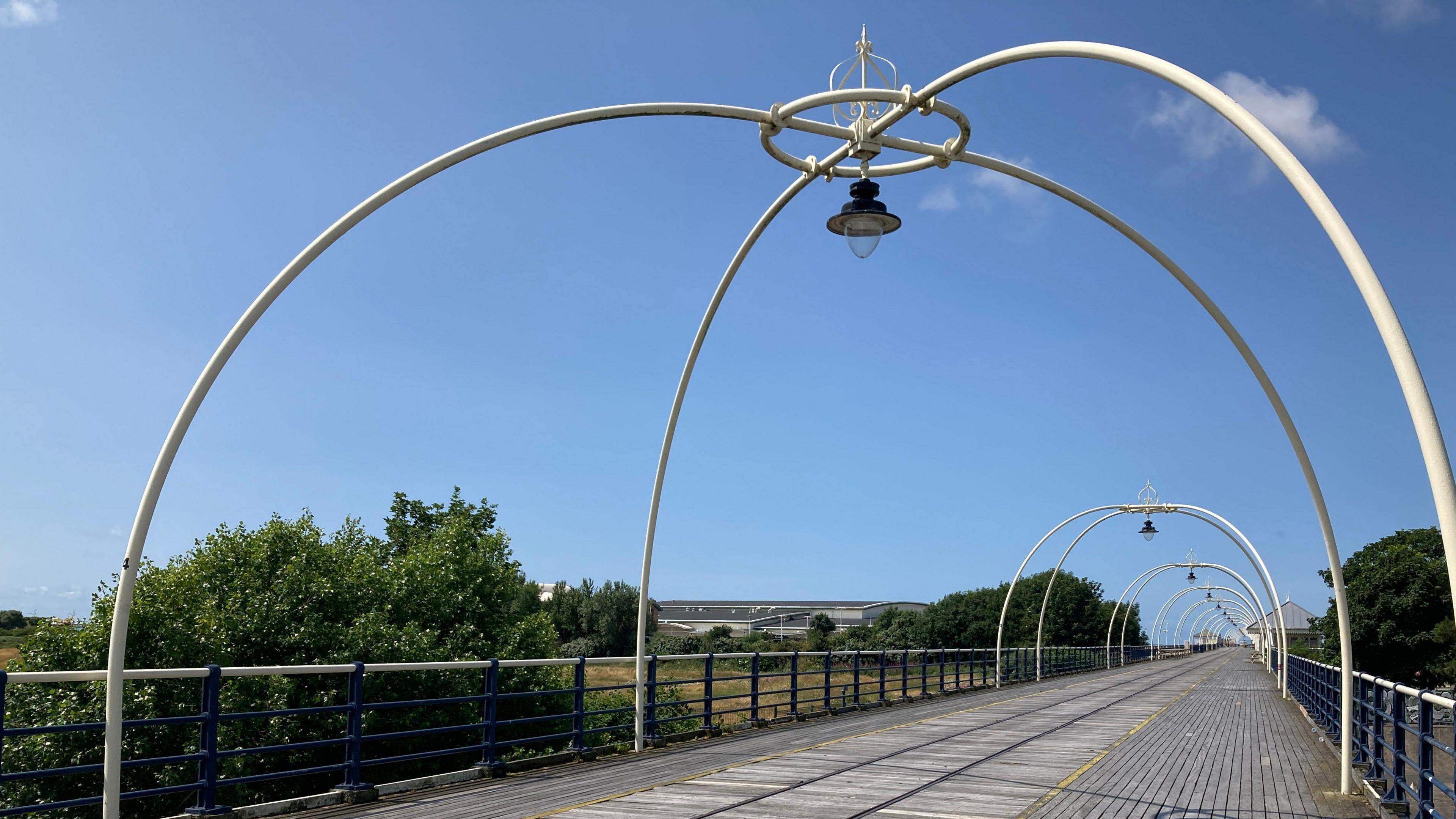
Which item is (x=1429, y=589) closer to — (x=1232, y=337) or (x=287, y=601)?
(x=1232, y=337)

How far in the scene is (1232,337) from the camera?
1223 centimetres

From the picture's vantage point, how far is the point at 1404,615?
149ft

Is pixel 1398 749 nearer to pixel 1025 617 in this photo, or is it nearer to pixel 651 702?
pixel 651 702

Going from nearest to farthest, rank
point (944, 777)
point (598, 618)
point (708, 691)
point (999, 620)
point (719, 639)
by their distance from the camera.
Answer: point (944, 777) < point (708, 691) < point (598, 618) < point (719, 639) < point (999, 620)

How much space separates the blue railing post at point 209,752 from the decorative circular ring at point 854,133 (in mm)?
6936

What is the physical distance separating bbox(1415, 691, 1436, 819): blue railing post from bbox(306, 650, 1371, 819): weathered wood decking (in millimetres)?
2027

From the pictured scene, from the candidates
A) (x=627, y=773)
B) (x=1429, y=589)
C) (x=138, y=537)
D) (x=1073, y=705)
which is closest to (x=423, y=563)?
(x=1073, y=705)

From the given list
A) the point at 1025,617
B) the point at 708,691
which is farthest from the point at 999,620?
the point at 708,691

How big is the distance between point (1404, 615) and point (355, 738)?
158 feet

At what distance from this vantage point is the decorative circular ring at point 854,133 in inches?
380

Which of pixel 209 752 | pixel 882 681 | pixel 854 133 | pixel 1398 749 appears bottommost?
pixel 882 681

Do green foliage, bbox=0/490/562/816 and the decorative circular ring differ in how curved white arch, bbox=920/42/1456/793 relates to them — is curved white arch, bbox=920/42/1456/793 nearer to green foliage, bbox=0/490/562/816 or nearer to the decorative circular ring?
the decorative circular ring

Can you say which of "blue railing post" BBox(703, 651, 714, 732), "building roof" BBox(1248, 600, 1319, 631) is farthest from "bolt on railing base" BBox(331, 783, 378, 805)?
"building roof" BBox(1248, 600, 1319, 631)

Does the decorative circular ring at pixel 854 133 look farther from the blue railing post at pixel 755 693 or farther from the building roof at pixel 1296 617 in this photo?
the building roof at pixel 1296 617
